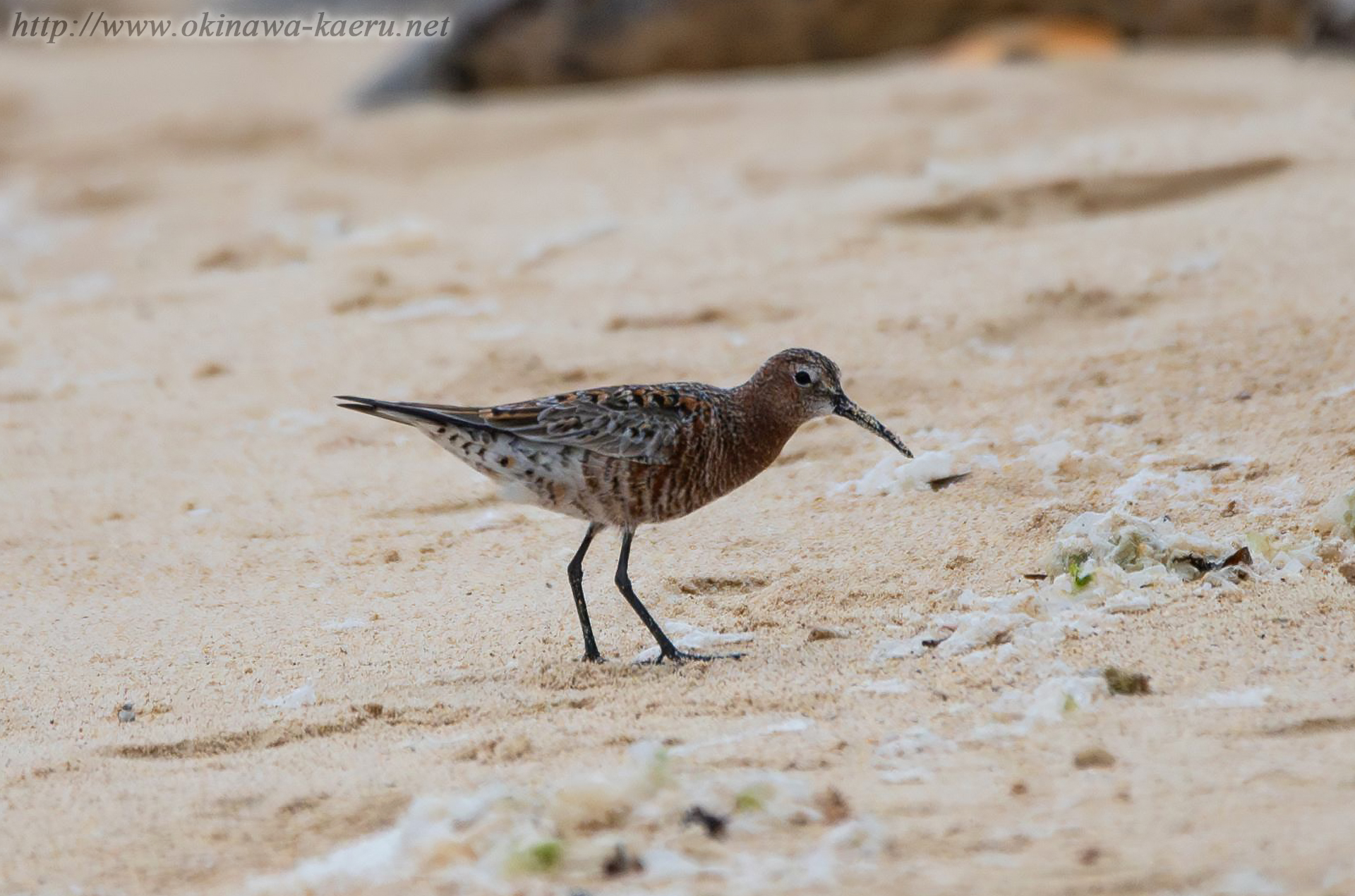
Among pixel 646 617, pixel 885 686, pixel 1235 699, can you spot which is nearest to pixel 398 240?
pixel 646 617

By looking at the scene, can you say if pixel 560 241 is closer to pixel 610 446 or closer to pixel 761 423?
pixel 761 423

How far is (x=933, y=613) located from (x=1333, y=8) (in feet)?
27.1

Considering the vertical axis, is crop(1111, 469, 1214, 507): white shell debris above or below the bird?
below

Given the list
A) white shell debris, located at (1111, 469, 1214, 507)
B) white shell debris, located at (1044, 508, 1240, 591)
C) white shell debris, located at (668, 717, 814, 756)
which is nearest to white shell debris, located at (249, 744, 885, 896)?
white shell debris, located at (668, 717, 814, 756)

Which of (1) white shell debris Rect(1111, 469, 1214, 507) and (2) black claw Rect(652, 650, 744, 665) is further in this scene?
(1) white shell debris Rect(1111, 469, 1214, 507)

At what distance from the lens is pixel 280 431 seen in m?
6.69

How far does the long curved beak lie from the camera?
5258 millimetres

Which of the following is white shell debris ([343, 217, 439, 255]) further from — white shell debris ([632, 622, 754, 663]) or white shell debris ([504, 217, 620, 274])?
white shell debris ([632, 622, 754, 663])

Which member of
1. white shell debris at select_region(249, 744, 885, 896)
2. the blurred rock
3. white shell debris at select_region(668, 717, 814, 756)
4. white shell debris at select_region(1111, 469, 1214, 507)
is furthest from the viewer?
the blurred rock

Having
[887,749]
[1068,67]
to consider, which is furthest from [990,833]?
[1068,67]

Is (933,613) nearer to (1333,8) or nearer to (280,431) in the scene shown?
(280,431)

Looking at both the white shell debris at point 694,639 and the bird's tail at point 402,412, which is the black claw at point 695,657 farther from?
the bird's tail at point 402,412

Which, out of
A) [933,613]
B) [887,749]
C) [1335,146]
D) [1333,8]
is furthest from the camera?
[1333,8]

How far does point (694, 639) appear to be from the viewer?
476 cm
